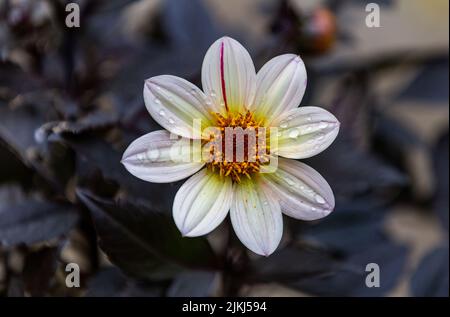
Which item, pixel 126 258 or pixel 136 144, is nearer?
pixel 136 144

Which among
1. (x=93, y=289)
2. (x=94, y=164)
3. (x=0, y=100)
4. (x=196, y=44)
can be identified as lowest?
(x=93, y=289)

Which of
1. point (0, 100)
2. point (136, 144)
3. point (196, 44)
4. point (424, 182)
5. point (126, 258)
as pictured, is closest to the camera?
point (136, 144)

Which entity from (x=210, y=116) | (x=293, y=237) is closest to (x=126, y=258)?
(x=210, y=116)

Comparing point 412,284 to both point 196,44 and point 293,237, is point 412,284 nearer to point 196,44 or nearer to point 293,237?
point 293,237

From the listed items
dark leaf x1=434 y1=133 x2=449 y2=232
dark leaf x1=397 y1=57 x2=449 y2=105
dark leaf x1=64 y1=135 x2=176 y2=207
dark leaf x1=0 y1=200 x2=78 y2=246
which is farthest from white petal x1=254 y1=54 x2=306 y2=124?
dark leaf x1=397 y1=57 x2=449 y2=105

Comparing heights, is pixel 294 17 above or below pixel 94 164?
above

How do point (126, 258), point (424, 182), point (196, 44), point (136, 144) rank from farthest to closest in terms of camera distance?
point (424, 182) → point (196, 44) → point (126, 258) → point (136, 144)
